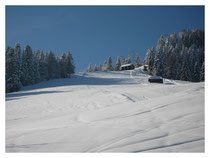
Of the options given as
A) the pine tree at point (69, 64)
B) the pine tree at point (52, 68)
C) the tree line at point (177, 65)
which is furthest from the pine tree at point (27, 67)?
the tree line at point (177, 65)

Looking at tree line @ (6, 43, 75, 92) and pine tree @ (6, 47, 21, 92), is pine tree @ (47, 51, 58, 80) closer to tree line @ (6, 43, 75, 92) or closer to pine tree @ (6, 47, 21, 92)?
tree line @ (6, 43, 75, 92)

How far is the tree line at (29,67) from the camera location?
27972 mm

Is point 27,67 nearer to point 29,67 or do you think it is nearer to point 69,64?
point 29,67

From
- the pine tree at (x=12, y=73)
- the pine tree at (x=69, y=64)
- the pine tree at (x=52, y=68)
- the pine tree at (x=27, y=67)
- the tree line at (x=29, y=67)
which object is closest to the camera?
the pine tree at (x=12, y=73)

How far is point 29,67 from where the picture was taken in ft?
123

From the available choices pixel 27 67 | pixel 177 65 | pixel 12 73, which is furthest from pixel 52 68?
pixel 177 65

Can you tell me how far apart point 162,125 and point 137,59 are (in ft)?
318

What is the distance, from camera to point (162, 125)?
11.6ft

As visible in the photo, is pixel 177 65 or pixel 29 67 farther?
pixel 177 65

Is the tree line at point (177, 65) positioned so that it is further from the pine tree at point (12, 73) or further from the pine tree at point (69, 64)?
the pine tree at point (12, 73)

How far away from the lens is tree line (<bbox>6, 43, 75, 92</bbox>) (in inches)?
1101

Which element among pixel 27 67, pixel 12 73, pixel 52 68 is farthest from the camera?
pixel 52 68
